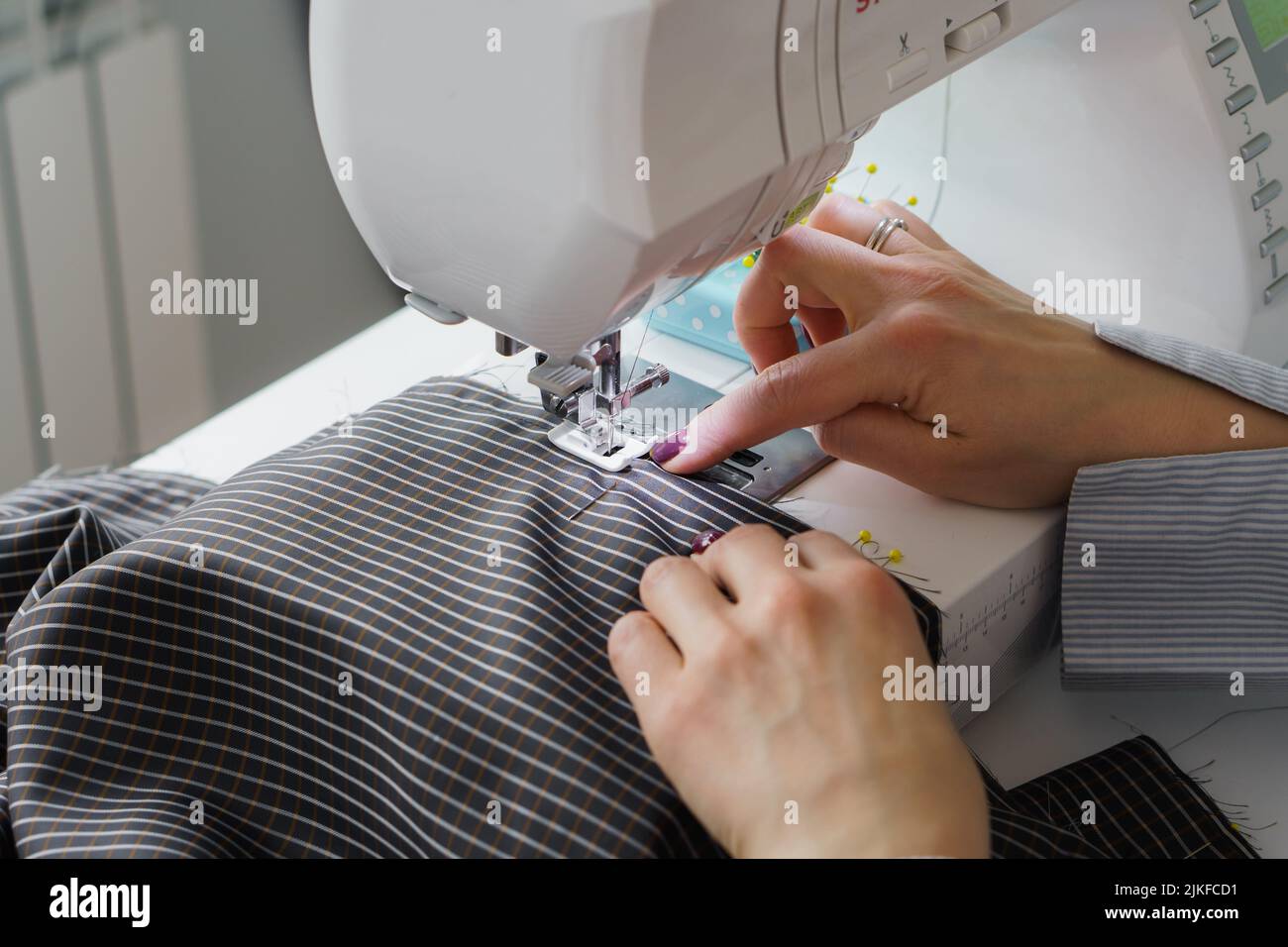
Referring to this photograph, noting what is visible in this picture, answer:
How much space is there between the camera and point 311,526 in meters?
0.99

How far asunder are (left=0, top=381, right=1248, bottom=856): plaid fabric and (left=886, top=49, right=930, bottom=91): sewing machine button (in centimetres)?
34

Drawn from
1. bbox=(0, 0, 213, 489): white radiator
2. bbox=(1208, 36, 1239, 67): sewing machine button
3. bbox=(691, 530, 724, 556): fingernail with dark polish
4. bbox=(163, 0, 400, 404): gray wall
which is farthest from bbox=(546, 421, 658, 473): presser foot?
bbox=(163, 0, 400, 404): gray wall

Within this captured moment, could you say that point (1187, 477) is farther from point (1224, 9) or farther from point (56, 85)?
point (56, 85)

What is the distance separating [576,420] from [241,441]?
0.47 m

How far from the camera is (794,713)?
2.72ft

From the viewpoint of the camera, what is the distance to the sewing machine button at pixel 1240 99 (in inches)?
48.4

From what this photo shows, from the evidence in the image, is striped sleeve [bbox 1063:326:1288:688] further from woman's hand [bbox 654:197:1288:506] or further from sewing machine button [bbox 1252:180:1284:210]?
sewing machine button [bbox 1252:180:1284:210]

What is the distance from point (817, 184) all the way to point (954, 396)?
21 centimetres

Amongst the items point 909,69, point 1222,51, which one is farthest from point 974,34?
point 1222,51

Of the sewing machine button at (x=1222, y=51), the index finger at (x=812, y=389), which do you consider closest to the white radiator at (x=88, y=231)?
the index finger at (x=812, y=389)

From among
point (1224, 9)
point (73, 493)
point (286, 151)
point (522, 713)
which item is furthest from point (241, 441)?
point (286, 151)

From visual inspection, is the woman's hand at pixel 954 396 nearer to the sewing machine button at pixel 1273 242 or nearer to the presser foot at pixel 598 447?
the presser foot at pixel 598 447

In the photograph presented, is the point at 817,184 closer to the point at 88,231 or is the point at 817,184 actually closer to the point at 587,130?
the point at 587,130

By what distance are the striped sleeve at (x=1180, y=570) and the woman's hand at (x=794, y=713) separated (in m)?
0.24
